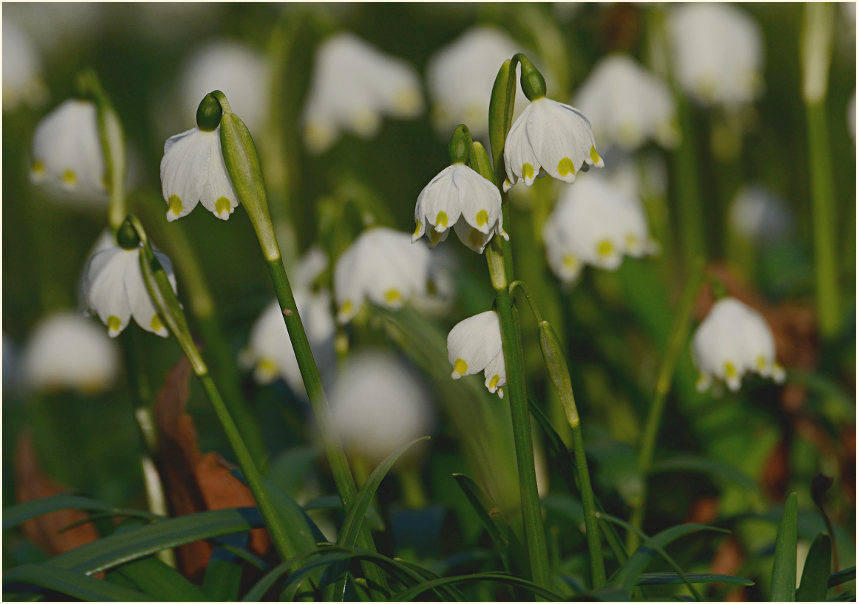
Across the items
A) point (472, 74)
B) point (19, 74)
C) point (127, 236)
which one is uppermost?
point (19, 74)

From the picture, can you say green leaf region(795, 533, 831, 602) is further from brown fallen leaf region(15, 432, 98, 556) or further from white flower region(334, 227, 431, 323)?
brown fallen leaf region(15, 432, 98, 556)

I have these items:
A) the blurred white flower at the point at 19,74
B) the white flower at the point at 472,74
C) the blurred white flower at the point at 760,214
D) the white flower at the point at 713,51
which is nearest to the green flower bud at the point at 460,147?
the white flower at the point at 472,74

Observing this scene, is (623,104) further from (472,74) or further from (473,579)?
(473,579)

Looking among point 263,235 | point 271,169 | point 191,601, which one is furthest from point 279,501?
point 271,169

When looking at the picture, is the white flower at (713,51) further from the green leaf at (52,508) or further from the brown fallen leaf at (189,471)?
the green leaf at (52,508)

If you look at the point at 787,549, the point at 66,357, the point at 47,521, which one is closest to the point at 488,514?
the point at 787,549

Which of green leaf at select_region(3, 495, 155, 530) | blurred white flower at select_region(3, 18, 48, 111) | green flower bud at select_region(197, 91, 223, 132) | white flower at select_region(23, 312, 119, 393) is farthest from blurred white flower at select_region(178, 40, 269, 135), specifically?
green flower bud at select_region(197, 91, 223, 132)

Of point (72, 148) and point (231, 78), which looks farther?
point (231, 78)
